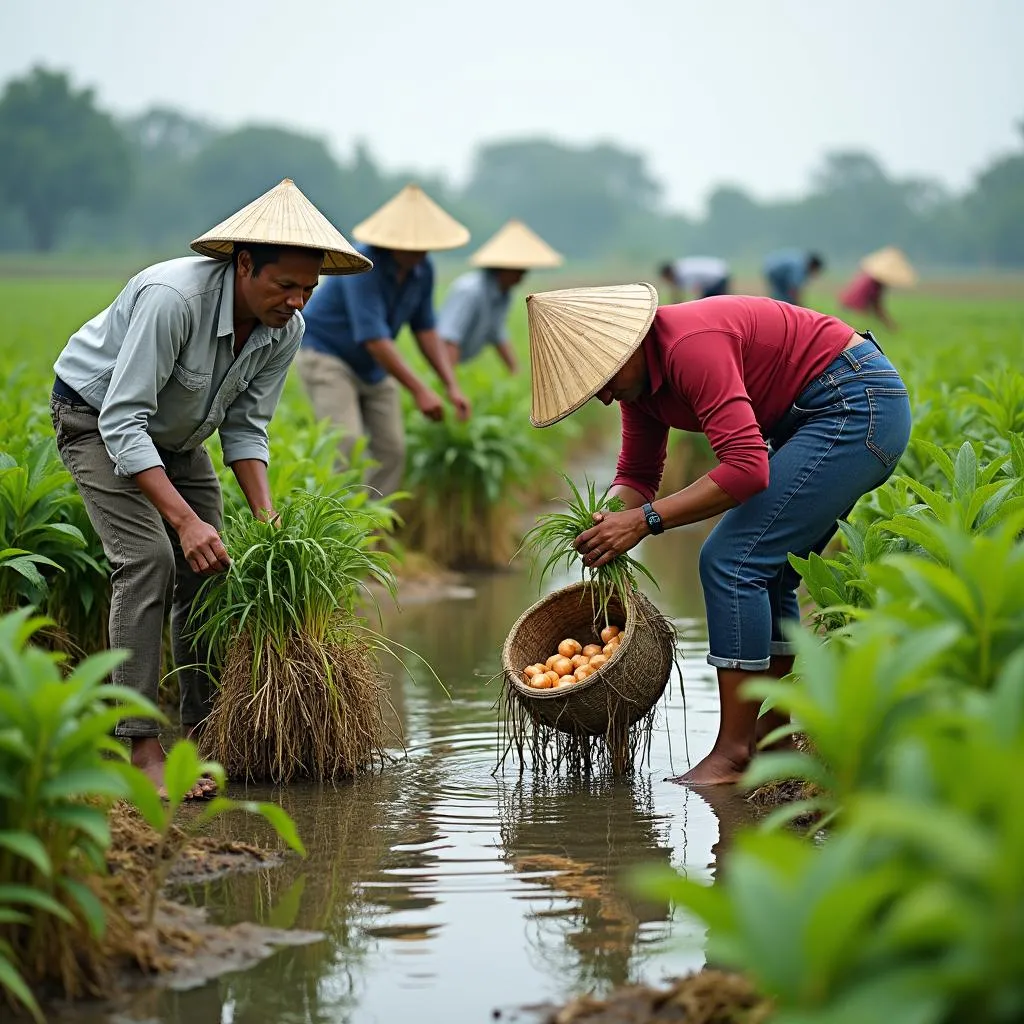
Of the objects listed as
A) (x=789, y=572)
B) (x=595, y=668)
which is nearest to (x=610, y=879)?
(x=595, y=668)

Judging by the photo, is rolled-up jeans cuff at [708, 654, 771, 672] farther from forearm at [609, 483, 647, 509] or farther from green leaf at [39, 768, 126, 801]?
green leaf at [39, 768, 126, 801]

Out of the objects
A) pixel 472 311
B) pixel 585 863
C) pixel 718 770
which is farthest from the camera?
pixel 472 311

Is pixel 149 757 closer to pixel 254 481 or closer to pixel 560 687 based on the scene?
pixel 254 481

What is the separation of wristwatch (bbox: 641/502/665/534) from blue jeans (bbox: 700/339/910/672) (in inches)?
7.4

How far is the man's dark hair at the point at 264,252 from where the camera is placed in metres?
4.80

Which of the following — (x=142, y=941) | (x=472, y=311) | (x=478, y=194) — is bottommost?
(x=142, y=941)

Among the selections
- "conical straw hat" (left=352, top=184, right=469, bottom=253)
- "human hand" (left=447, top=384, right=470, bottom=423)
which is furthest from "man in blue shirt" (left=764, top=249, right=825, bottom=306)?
"conical straw hat" (left=352, top=184, right=469, bottom=253)

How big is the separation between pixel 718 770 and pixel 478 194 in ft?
525

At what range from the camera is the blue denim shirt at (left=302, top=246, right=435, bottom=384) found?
8.16 meters

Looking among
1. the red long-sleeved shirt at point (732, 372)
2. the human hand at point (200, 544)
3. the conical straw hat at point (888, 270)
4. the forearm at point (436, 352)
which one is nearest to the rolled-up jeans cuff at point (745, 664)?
the red long-sleeved shirt at point (732, 372)

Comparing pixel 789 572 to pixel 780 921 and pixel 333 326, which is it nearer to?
pixel 780 921

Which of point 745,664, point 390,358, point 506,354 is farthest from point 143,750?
point 506,354

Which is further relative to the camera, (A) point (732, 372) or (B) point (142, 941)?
(A) point (732, 372)

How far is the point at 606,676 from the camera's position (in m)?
5.02
